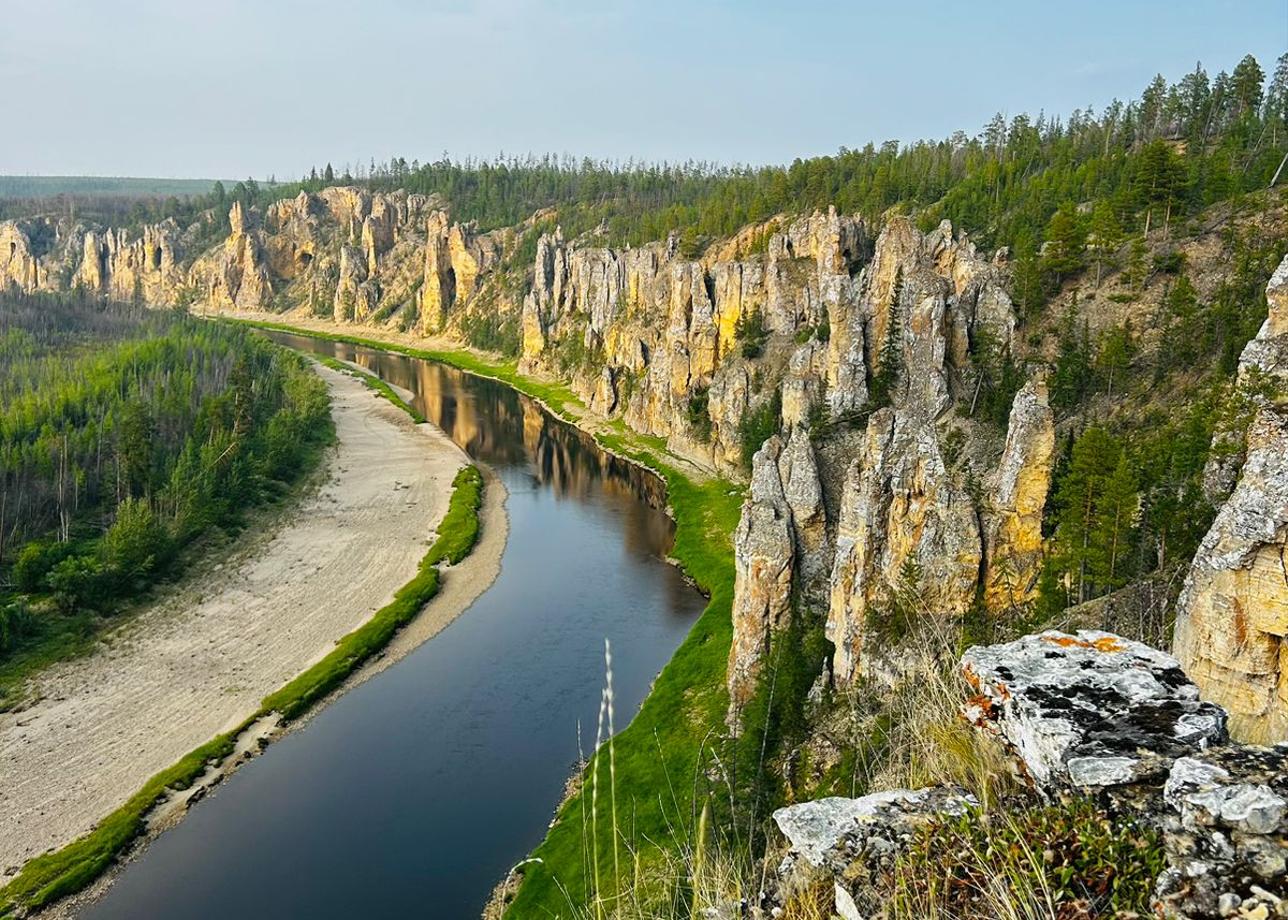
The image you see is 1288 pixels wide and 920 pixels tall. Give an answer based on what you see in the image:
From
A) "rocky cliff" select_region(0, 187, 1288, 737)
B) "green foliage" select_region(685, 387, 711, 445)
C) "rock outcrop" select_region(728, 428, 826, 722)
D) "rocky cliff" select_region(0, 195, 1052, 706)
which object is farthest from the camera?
"green foliage" select_region(685, 387, 711, 445)

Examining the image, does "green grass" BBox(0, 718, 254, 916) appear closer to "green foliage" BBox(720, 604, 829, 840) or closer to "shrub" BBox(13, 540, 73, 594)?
"shrub" BBox(13, 540, 73, 594)

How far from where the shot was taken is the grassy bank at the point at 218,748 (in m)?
32.3

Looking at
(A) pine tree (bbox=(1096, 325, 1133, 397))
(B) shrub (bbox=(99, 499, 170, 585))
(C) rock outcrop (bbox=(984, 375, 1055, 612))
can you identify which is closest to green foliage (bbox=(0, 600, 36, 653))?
(B) shrub (bbox=(99, 499, 170, 585))

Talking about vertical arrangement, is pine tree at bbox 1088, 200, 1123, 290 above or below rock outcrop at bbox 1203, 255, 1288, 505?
above

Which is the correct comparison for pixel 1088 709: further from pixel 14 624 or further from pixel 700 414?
pixel 700 414

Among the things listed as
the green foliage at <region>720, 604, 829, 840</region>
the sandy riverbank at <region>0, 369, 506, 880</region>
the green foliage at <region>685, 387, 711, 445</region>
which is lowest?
the sandy riverbank at <region>0, 369, 506, 880</region>

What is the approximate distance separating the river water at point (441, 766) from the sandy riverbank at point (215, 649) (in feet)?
12.4

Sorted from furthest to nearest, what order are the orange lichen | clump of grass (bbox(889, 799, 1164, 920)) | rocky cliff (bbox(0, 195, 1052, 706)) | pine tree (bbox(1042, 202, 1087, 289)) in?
1. pine tree (bbox(1042, 202, 1087, 289))
2. rocky cliff (bbox(0, 195, 1052, 706))
3. the orange lichen
4. clump of grass (bbox(889, 799, 1164, 920))

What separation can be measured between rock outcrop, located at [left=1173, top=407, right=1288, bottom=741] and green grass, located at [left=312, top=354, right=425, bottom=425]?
331 ft

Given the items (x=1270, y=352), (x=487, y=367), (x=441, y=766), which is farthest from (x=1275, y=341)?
(x=487, y=367)

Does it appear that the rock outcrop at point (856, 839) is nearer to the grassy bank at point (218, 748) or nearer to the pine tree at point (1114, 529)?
the pine tree at point (1114, 529)

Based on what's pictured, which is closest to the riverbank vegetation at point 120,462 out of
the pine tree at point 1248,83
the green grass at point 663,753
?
the green grass at point 663,753

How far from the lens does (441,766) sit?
131ft

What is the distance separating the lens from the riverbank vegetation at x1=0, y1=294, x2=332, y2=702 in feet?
177
